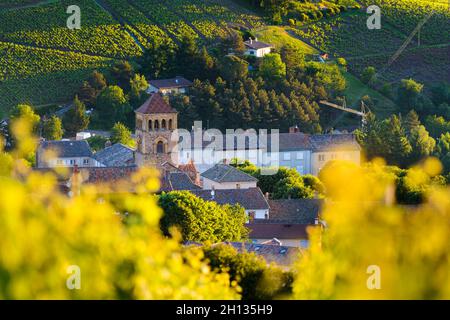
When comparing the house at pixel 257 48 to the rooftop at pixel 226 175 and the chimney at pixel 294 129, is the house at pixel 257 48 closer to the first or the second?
the chimney at pixel 294 129

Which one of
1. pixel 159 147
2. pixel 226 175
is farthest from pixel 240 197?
pixel 226 175

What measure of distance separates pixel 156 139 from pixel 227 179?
4.17 meters

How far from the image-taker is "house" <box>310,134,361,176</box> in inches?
2763

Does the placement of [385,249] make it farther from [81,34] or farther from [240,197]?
[81,34]

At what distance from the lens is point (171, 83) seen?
80188 millimetres

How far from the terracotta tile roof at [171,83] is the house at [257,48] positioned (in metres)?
5.75

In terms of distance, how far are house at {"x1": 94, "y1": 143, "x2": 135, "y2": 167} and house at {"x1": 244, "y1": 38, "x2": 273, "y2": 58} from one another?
2074 cm

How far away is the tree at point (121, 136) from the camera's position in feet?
231

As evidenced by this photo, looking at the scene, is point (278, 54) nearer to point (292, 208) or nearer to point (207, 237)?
point (292, 208)

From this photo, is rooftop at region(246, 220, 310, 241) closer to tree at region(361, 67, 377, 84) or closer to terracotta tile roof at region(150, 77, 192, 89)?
terracotta tile roof at region(150, 77, 192, 89)

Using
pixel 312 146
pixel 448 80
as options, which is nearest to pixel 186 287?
pixel 312 146

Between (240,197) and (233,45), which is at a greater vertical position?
(233,45)

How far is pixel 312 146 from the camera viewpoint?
70438 millimetres

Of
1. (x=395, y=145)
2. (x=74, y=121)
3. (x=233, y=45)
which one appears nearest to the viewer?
(x=395, y=145)
